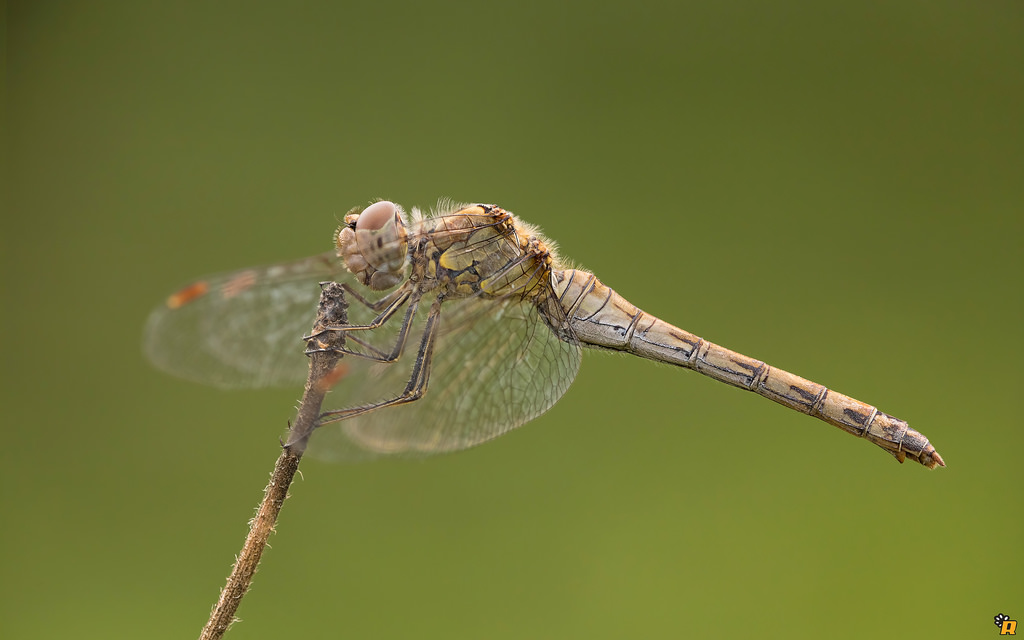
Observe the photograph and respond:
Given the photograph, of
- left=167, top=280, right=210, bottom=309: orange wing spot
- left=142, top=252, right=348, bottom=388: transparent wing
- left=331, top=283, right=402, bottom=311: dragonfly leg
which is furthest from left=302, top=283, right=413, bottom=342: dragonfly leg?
left=167, top=280, right=210, bottom=309: orange wing spot

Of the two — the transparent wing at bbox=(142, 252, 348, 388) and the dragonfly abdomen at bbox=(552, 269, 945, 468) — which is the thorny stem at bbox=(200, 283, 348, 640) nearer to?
the transparent wing at bbox=(142, 252, 348, 388)

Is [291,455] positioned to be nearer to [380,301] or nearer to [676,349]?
[380,301]

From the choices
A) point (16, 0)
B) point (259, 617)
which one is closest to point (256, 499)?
point (259, 617)

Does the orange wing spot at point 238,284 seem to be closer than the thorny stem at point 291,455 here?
No

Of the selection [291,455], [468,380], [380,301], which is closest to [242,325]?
[380,301]

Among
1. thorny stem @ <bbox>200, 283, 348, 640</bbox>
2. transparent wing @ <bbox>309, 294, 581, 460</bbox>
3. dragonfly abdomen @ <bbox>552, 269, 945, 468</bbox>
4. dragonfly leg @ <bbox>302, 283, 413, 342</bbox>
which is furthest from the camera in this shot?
dragonfly abdomen @ <bbox>552, 269, 945, 468</bbox>

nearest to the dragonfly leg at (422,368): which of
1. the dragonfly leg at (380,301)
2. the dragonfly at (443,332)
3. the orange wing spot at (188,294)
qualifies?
the dragonfly at (443,332)

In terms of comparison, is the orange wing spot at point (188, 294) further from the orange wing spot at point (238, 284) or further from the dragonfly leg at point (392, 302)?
the dragonfly leg at point (392, 302)
